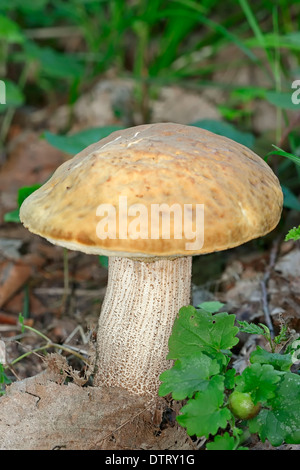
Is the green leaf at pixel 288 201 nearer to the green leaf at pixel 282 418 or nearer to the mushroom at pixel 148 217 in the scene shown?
the mushroom at pixel 148 217

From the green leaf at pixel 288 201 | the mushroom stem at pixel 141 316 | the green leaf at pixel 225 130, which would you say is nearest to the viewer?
the mushroom stem at pixel 141 316

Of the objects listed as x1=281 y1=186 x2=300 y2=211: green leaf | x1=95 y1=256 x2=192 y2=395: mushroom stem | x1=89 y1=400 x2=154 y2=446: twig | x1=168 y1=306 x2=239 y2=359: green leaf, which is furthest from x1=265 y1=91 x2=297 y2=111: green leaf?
x1=89 y1=400 x2=154 y2=446: twig

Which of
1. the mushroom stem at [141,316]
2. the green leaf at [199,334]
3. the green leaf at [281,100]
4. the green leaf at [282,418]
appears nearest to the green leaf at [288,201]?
the green leaf at [281,100]

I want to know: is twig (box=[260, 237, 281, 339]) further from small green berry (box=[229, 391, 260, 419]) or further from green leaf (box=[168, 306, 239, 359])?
small green berry (box=[229, 391, 260, 419])

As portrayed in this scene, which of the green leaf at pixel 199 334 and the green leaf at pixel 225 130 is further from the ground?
the green leaf at pixel 225 130

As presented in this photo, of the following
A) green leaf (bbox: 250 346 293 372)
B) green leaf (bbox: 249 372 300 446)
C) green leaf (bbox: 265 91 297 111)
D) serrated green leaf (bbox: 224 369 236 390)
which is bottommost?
green leaf (bbox: 249 372 300 446)

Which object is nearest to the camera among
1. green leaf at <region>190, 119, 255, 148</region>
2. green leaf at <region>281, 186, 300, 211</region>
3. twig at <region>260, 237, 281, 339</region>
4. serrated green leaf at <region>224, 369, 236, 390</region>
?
serrated green leaf at <region>224, 369, 236, 390</region>

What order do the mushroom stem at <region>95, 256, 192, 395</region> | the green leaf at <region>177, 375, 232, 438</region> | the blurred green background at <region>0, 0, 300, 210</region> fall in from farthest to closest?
the blurred green background at <region>0, 0, 300, 210</region> → the mushroom stem at <region>95, 256, 192, 395</region> → the green leaf at <region>177, 375, 232, 438</region>

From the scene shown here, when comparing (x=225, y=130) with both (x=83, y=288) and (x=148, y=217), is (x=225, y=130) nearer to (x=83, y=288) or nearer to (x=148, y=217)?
(x=83, y=288)

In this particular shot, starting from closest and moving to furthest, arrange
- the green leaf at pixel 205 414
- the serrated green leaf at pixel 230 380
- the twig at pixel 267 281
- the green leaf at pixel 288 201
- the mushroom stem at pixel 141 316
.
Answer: the green leaf at pixel 205 414 → the serrated green leaf at pixel 230 380 → the mushroom stem at pixel 141 316 → the twig at pixel 267 281 → the green leaf at pixel 288 201
